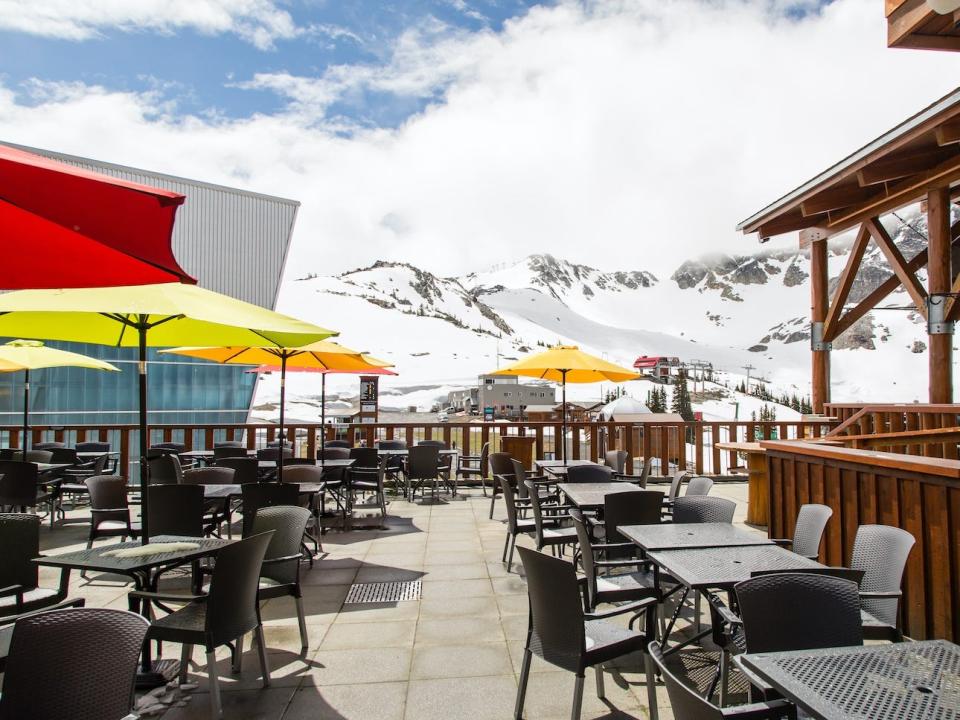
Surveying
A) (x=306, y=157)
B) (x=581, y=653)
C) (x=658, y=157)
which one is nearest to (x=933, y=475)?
(x=581, y=653)

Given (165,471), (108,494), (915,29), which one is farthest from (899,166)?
(108,494)

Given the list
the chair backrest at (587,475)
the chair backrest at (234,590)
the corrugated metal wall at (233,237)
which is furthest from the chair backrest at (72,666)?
the corrugated metal wall at (233,237)

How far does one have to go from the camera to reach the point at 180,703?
2.81m

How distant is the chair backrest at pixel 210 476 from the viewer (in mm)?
5906

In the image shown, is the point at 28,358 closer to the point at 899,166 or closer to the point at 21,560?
the point at 21,560

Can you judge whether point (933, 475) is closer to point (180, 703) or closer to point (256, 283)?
point (180, 703)

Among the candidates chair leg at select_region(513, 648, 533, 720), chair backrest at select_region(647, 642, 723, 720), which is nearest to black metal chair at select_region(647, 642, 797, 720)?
chair backrest at select_region(647, 642, 723, 720)

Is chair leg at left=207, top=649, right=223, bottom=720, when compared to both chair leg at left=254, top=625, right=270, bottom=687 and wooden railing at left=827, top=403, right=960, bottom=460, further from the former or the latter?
wooden railing at left=827, top=403, right=960, bottom=460

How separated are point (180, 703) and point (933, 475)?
3843 mm

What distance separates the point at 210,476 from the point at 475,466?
498cm

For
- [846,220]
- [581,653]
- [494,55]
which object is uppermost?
[494,55]

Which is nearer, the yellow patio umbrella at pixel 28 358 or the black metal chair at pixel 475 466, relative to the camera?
the yellow patio umbrella at pixel 28 358

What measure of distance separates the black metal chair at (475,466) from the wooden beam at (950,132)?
19.5ft

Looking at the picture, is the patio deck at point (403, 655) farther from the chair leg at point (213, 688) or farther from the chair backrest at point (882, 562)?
→ the chair backrest at point (882, 562)
